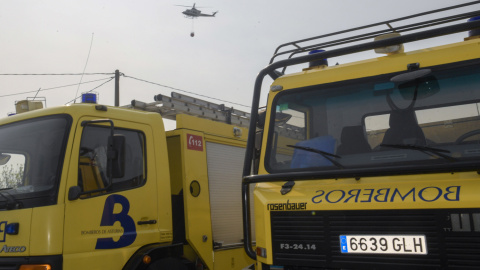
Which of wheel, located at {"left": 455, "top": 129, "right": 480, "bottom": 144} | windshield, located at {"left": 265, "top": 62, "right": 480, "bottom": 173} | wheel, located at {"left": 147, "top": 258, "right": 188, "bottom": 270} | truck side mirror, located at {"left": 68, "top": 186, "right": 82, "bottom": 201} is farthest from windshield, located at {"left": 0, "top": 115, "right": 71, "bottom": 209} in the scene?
wheel, located at {"left": 455, "top": 129, "right": 480, "bottom": 144}

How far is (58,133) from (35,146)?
308mm

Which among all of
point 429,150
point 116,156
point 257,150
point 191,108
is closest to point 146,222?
point 116,156

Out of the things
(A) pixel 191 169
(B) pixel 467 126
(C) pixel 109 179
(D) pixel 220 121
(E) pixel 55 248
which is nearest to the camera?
(B) pixel 467 126

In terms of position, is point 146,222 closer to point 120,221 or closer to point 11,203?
point 120,221

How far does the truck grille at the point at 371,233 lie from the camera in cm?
320

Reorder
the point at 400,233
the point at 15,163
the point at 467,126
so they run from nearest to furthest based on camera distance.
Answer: the point at 400,233
the point at 467,126
the point at 15,163

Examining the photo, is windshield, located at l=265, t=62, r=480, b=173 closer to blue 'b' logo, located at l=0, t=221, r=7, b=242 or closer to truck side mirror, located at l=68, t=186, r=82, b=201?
truck side mirror, located at l=68, t=186, r=82, b=201

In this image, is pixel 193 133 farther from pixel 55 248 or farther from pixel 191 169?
pixel 55 248

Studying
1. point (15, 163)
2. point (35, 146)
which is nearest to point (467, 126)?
point (35, 146)

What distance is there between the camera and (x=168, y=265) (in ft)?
17.1

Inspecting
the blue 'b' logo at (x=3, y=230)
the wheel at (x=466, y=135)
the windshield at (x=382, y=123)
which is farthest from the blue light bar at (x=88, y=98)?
the wheel at (x=466, y=135)

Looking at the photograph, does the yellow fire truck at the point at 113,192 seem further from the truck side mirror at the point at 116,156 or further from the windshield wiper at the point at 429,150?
the windshield wiper at the point at 429,150

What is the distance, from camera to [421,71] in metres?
3.90

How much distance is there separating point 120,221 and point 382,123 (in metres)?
2.68
